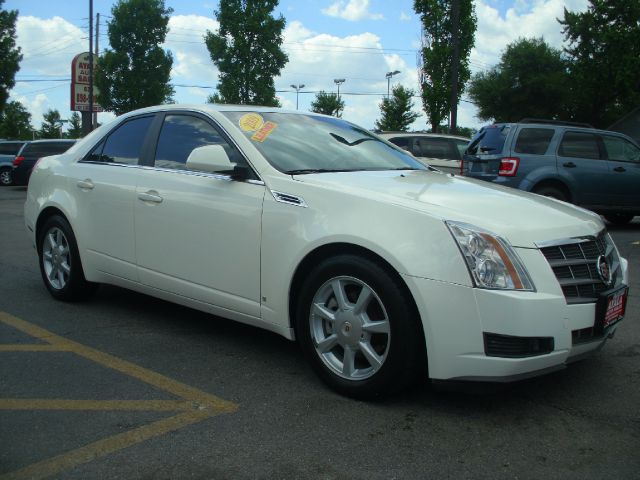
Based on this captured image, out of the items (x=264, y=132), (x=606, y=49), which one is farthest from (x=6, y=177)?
(x=606, y=49)

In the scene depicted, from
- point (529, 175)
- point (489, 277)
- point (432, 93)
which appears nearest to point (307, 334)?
point (489, 277)

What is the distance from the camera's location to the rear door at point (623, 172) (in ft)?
37.2

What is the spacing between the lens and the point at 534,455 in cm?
284

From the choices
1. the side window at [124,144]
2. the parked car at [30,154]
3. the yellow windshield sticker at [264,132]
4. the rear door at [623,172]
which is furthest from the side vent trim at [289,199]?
the parked car at [30,154]

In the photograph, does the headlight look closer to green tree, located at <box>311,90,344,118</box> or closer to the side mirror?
the side mirror

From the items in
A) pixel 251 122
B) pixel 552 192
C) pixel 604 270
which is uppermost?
pixel 251 122

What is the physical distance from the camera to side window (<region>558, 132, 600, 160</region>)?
11.1 metres

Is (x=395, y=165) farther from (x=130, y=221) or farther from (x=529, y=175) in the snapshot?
(x=529, y=175)

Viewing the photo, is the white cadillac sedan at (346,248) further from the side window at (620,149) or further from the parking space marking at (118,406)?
the side window at (620,149)

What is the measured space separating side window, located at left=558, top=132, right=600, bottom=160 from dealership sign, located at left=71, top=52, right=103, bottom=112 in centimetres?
3097

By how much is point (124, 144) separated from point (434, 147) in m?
A: 9.80

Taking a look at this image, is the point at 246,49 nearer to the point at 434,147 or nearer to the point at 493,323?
the point at 434,147

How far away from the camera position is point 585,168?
1116cm

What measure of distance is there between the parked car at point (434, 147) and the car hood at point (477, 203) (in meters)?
9.77
